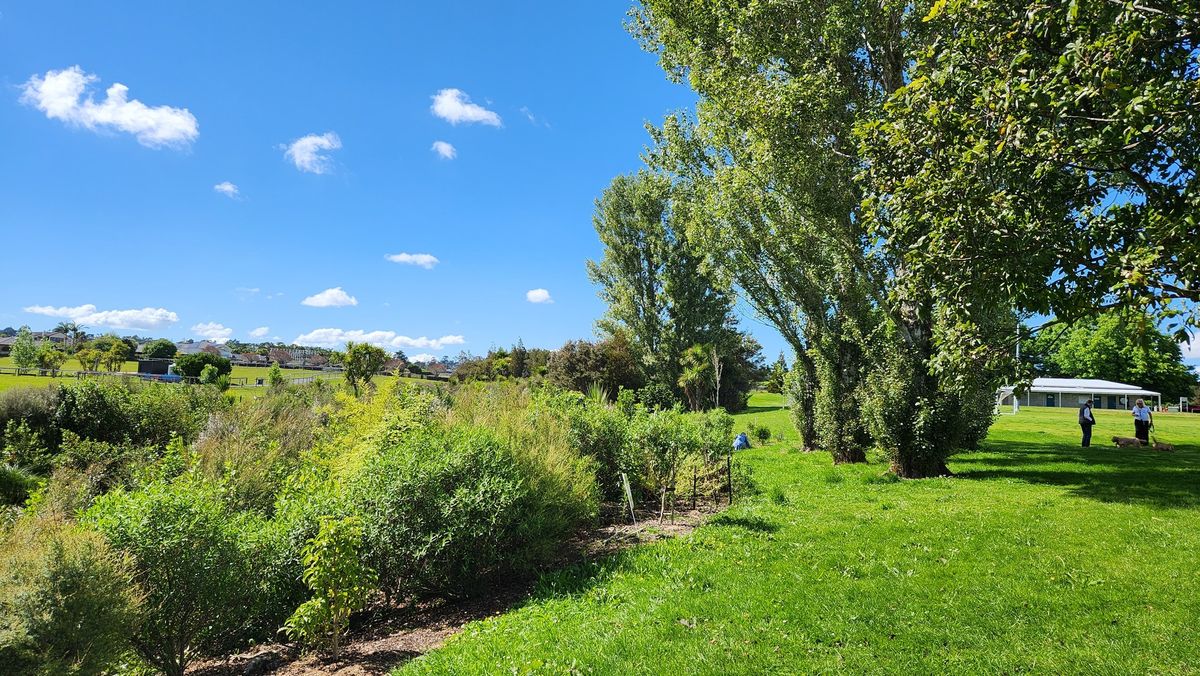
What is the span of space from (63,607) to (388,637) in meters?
2.73

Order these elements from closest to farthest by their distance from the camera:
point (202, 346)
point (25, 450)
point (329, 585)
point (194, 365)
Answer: point (329, 585)
point (25, 450)
point (194, 365)
point (202, 346)

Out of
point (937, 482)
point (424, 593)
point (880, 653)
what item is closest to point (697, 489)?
point (937, 482)

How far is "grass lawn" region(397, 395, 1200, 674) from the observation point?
13.5 feet

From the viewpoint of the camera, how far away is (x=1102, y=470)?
12.6 m

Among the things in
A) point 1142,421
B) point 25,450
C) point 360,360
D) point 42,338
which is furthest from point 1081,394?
point 42,338

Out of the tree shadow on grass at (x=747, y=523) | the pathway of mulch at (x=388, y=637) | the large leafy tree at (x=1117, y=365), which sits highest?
the large leafy tree at (x=1117, y=365)

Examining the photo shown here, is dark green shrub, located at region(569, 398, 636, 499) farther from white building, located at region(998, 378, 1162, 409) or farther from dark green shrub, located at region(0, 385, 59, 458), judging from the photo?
white building, located at region(998, 378, 1162, 409)

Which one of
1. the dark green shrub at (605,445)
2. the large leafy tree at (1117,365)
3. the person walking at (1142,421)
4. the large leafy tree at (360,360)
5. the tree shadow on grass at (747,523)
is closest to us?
the tree shadow on grass at (747,523)

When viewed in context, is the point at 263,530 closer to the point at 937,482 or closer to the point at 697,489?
the point at 697,489

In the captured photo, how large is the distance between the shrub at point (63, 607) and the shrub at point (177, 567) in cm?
48

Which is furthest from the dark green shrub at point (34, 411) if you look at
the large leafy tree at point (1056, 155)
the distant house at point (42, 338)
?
the distant house at point (42, 338)

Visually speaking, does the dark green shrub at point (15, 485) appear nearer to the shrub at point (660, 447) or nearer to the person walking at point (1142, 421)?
the shrub at point (660, 447)

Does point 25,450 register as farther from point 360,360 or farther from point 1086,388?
point 1086,388

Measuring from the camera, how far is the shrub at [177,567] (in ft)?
14.2
